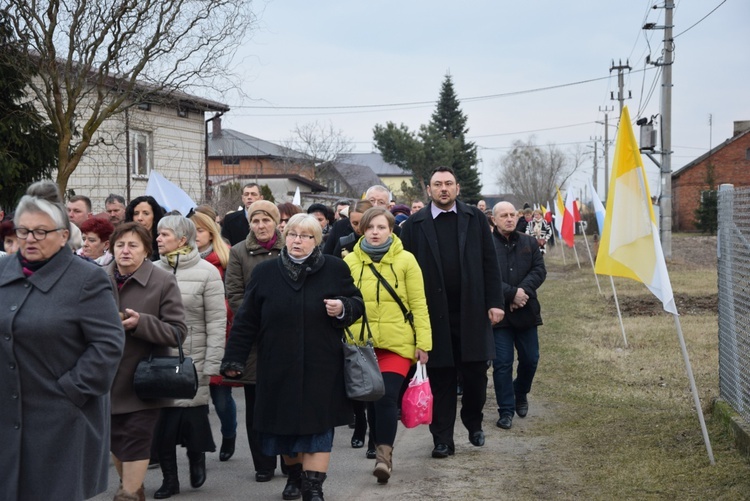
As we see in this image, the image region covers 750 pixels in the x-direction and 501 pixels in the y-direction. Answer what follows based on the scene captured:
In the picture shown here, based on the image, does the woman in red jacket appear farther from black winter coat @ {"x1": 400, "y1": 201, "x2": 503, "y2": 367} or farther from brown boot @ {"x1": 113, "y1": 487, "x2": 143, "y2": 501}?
brown boot @ {"x1": 113, "y1": 487, "x2": 143, "y2": 501}

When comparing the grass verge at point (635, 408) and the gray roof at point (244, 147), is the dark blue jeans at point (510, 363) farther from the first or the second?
the gray roof at point (244, 147)

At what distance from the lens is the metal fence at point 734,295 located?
780cm

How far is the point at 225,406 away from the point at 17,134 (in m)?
10.3

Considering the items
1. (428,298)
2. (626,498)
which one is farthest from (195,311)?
(626,498)

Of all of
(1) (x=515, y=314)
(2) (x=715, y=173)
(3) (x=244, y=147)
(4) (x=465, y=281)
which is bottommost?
(1) (x=515, y=314)

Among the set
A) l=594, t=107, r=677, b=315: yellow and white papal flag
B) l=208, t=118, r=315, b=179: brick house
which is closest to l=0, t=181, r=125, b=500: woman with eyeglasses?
l=594, t=107, r=677, b=315: yellow and white papal flag

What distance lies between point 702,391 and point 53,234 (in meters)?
7.59

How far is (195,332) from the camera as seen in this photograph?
280 inches

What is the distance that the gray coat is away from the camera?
4.33 metres

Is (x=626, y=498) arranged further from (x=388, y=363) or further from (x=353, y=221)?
(x=353, y=221)

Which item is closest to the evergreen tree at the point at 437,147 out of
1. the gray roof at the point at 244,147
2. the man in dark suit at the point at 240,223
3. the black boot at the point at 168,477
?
the gray roof at the point at 244,147

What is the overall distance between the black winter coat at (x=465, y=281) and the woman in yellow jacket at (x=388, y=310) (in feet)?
2.22

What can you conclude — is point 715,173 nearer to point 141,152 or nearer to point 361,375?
point 141,152

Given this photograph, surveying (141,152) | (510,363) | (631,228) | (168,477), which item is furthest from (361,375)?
(141,152)
